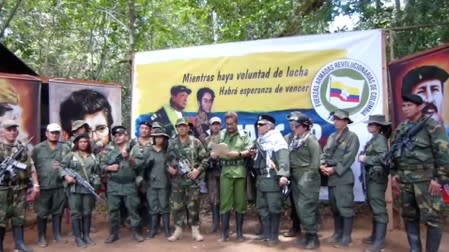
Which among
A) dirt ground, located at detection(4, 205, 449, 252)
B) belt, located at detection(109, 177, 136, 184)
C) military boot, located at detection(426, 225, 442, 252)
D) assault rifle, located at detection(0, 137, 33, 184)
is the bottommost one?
dirt ground, located at detection(4, 205, 449, 252)

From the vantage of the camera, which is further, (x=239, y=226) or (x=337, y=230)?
(x=239, y=226)

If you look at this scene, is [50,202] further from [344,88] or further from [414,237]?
[414,237]

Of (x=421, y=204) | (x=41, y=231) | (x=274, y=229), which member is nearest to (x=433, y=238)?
(x=421, y=204)

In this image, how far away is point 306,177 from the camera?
5.52m

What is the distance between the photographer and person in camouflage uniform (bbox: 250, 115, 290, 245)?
561 centimetres

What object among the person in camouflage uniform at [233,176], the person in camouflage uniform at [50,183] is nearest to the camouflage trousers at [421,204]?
the person in camouflage uniform at [233,176]

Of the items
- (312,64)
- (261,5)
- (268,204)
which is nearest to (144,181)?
(268,204)

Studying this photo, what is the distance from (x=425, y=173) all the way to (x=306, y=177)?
4.54 feet

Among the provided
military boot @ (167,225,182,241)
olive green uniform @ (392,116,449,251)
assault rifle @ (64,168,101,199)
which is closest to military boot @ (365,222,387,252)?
olive green uniform @ (392,116,449,251)

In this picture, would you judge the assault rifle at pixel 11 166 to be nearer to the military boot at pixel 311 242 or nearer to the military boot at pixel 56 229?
the military boot at pixel 56 229

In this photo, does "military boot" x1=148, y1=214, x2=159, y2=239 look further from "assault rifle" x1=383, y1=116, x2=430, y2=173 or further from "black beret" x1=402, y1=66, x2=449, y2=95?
"black beret" x1=402, y1=66, x2=449, y2=95

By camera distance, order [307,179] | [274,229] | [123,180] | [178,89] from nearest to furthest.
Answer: [307,179] < [274,229] < [123,180] < [178,89]

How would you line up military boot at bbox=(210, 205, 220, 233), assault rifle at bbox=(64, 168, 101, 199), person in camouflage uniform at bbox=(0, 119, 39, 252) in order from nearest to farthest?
person in camouflage uniform at bbox=(0, 119, 39, 252) < assault rifle at bbox=(64, 168, 101, 199) < military boot at bbox=(210, 205, 220, 233)

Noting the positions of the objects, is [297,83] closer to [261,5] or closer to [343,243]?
[343,243]
